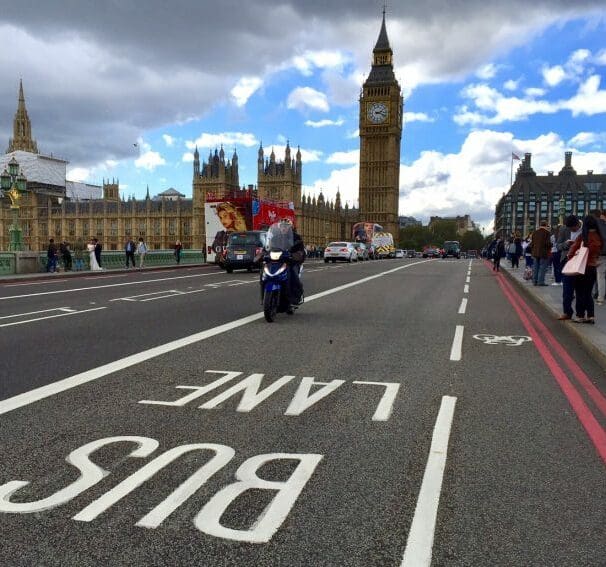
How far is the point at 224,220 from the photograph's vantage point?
32.7 m

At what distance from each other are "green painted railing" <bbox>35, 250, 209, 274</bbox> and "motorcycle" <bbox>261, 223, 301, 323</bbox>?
762 inches

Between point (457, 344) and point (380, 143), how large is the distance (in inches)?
5174

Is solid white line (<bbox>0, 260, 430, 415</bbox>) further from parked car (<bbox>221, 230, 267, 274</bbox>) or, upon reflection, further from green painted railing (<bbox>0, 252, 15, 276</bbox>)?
green painted railing (<bbox>0, 252, 15, 276</bbox>)

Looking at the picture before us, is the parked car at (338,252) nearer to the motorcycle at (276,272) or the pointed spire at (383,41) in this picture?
the motorcycle at (276,272)

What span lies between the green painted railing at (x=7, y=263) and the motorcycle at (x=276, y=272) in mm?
17532

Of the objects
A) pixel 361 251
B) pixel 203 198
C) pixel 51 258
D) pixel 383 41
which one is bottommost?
pixel 361 251

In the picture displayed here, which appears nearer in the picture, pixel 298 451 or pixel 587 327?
pixel 298 451

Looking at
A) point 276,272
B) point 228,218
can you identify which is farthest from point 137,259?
point 276,272

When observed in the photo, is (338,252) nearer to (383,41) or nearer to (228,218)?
(228,218)

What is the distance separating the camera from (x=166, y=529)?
2809mm

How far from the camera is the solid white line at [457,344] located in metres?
7.34

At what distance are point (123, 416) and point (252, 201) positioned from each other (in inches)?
1110

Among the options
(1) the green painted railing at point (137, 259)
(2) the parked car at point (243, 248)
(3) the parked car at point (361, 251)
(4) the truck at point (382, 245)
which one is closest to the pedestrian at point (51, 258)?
(1) the green painted railing at point (137, 259)

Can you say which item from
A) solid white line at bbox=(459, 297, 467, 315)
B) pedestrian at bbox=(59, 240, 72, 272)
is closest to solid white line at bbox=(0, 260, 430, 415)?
solid white line at bbox=(459, 297, 467, 315)
